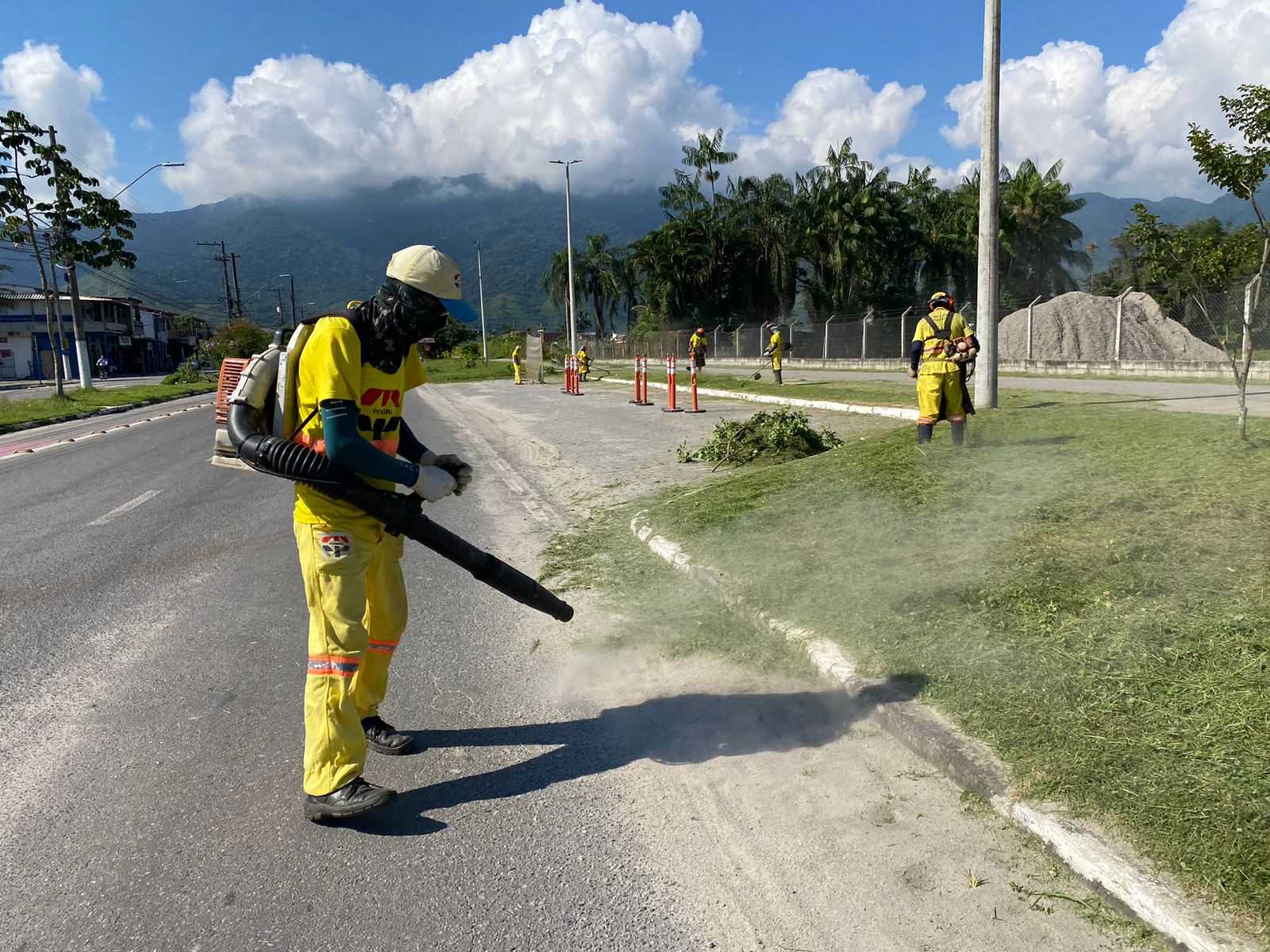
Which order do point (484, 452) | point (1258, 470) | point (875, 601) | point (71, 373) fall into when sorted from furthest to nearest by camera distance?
point (71, 373) → point (484, 452) → point (1258, 470) → point (875, 601)

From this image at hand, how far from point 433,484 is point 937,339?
22.3 ft

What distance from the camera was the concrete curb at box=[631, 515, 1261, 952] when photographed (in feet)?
7.34

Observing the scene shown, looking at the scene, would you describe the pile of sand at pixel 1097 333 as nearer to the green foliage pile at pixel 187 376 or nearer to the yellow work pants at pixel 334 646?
the yellow work pants at pixel 334 646

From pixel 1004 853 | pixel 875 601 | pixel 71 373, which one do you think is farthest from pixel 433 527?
pixel 71 373

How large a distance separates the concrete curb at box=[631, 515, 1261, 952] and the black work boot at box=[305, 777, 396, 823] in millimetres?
1988

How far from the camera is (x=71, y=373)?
63.1 meters

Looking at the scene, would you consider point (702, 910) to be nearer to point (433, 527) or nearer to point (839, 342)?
point (433, 527)

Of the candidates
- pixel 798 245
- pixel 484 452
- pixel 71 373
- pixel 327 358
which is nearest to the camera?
pixel 327 358

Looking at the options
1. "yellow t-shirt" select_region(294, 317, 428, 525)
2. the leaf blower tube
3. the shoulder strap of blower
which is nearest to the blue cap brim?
"yellow t-shirt" select_region(294, 317, 428, 525)

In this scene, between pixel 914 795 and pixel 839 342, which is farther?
pixel 839 342

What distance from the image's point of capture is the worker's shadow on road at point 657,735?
331 cm

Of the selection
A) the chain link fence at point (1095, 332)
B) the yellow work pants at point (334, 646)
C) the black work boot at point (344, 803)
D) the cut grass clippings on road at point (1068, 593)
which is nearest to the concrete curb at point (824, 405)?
the cut grass clippings on road at point (1068, 593)

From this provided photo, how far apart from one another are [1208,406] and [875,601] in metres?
9.86

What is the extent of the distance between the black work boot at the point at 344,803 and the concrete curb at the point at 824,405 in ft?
38.4
